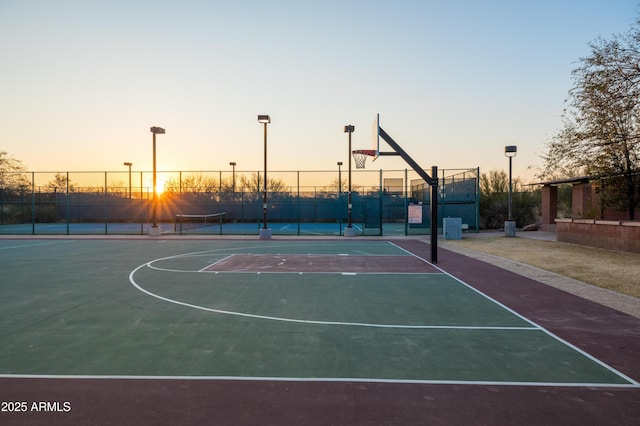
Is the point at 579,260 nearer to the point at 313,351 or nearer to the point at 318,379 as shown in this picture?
the point at 313,351

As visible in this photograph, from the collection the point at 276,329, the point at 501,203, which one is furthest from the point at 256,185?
the point at 276,329

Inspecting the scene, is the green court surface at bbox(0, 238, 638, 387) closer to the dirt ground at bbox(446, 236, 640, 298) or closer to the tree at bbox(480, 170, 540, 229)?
the dirt ground at bbox(446, 236, 640, 298)

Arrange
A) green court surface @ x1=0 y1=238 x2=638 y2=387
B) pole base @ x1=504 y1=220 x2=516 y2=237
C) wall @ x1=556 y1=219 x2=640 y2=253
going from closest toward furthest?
green court surface @ x1=0 y1=238 x2=638 y2=387, wall @ x1=556 y1=219 x2=640 y2=253, pole base @ x1=504 y1=220 x2=516 y2=237

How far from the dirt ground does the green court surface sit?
4.24 meters

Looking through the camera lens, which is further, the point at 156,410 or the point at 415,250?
the point at 415,250

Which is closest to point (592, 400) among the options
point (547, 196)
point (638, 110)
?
point (638, 110)

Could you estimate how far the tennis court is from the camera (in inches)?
167

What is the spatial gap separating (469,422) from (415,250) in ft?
52.3

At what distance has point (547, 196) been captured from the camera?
3062cm

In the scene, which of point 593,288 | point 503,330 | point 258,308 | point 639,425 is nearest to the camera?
point 639,425

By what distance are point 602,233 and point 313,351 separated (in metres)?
19.6

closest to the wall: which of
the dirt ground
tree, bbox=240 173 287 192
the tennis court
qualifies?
the dirt ground

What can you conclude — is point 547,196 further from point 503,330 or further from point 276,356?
point 276,356

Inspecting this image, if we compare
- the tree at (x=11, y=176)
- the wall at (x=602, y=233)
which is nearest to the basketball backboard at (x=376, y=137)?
the wall at (x=602, y=233)
